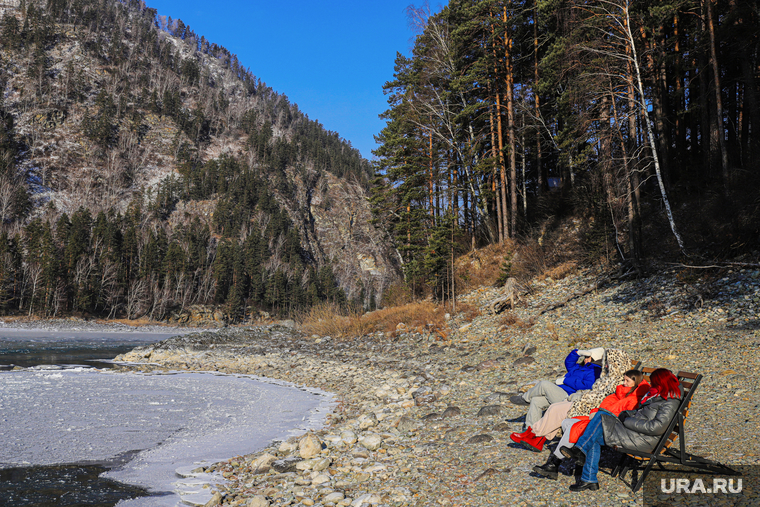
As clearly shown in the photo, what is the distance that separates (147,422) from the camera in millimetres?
8547

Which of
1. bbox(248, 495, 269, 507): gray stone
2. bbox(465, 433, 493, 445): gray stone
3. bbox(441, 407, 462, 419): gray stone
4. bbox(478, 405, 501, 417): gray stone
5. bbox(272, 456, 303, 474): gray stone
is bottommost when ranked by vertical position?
bbox(272, 456, 303, 474): gray stone

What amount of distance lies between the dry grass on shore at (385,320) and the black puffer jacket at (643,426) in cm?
A: 1180

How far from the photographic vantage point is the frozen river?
6.20m

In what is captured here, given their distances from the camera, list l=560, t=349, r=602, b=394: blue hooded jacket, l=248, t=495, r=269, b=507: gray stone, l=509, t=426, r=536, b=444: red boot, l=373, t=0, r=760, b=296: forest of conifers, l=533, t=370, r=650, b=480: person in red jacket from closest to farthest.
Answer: l=533, t=370, r=650, b=480: person in red jacket, l=248, t=495, r=269, b=507: gray stone, l=509, t=426, r=536, b=444: red boot, l=560, t=349, r=602, b=394: blue hooded jacket, l=373, t=0, r=760, b=296: forest of conifers

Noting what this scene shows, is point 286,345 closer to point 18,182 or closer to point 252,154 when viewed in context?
point 18,182

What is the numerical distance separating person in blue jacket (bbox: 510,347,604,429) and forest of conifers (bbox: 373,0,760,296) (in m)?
8.13

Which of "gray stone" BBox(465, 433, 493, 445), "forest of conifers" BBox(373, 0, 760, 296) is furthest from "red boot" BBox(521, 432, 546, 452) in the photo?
"forest of conifers" BBox(373, 0, 760, 296)

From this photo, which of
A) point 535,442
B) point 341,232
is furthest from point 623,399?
point 341,232

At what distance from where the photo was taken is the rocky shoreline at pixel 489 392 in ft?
14.4

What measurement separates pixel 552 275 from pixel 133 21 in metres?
193

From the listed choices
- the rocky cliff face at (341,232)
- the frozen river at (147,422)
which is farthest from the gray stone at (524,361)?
the rocky cliff face at (341,232)

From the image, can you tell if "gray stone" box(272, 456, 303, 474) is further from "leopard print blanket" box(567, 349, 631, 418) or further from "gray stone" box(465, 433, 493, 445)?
"leopard print blanket" box(567, 349, 631, 418)

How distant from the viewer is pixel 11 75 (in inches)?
4208

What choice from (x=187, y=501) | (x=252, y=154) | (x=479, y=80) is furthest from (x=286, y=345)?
(x=252, y=154)
